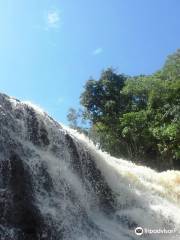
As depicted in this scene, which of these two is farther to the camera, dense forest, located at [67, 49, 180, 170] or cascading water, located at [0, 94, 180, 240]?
dense forest, located at [67, 49, 180, 170]

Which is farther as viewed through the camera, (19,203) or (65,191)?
(65,191)

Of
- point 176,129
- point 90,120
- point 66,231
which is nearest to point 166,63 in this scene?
point 90,120

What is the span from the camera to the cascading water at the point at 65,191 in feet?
33.9

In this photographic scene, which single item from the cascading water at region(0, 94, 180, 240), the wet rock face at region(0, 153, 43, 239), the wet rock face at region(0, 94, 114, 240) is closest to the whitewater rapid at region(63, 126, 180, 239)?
the cascading water at region(0, 94, 180, 240)

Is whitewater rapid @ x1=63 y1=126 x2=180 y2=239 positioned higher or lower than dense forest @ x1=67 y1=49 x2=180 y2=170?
lower

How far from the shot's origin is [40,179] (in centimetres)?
1162

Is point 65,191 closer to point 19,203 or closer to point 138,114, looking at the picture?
point 19,203

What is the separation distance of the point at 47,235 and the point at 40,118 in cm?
483

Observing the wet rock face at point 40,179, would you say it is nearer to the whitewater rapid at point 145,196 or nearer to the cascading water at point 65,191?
the cascading water at point 65,191

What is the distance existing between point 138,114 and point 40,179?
16303mm

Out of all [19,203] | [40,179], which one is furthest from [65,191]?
[19,203]

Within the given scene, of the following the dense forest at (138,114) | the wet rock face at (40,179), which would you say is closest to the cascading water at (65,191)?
the wet rock face at (40,179)

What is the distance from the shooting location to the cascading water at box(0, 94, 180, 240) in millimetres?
10344

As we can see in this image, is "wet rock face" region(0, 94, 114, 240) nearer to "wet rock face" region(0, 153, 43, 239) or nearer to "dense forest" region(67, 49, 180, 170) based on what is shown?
"wet rock face" region(0, 153, 43, 239)
